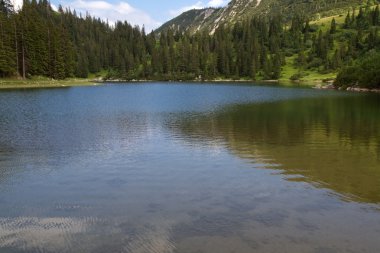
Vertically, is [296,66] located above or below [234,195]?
above

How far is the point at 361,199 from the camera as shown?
1477 cm

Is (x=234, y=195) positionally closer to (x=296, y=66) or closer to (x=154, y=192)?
(x=154, y=192)

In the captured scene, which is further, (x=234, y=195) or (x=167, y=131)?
(x=167, y=131)

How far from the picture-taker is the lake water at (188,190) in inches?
434

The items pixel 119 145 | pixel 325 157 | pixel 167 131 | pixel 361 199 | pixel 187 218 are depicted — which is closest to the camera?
pixel 187 218

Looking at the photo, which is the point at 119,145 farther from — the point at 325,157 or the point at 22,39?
the point at 22,39

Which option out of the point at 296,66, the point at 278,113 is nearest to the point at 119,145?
the point at 278,113

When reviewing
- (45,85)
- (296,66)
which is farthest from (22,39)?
(296,66)

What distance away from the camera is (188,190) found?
15.8 metres

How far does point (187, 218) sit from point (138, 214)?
5.99 feet

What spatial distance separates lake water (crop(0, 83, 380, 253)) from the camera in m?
11.0

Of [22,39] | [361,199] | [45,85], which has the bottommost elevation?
[361,199]

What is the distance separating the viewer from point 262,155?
908 inches

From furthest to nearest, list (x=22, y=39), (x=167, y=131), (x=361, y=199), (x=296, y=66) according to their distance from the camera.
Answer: (x=296, y=66), (x=22, y=39), (x=167, y=131), (x=361, y=199)
